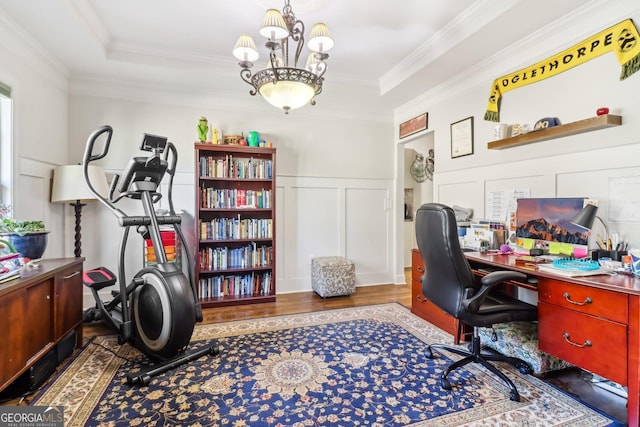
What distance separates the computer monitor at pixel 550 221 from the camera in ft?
7.04

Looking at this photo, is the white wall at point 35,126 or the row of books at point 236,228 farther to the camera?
the row of books at point 236,228

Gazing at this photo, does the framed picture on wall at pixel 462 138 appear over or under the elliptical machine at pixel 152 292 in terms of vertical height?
over

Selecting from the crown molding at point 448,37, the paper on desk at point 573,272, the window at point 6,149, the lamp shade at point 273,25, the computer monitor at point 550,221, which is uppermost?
A: the crown molding at point 448,37

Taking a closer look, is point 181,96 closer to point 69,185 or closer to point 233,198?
point 233,198

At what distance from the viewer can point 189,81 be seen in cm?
350

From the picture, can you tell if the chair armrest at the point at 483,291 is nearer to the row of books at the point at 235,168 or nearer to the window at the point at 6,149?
the row of books at the point at 235,168

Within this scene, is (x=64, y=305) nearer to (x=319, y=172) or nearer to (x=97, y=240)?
(x=97, y=240)

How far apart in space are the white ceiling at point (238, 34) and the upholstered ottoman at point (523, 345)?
7.46 ft

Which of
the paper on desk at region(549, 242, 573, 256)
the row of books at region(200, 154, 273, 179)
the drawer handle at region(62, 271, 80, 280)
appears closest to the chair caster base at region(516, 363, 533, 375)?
the paper on desk at region(549, 242, 573, 256)

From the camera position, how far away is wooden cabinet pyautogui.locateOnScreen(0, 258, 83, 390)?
1.64m

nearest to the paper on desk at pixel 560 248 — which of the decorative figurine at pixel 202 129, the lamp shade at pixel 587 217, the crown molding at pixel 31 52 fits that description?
the lamp shade at pixel 587 217

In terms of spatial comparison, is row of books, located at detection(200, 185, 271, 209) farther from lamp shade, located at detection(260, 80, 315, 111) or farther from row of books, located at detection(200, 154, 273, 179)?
lamp shade, located at detection(260, 80, 315, 111)

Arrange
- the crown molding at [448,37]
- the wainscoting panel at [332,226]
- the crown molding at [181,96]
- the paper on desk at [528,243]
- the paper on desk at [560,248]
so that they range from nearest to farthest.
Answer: the paper on desk at [560,248], the crown molding at [448,37], the paper on desk at [528,243], the crown molding at [181,96], the wainscoting panel at [332,226]

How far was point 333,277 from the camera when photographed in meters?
3.92
